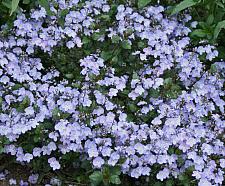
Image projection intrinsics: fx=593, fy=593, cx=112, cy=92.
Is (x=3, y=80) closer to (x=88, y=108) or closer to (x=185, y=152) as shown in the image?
(x=88, y=108)

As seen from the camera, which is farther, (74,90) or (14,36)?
(14,36)

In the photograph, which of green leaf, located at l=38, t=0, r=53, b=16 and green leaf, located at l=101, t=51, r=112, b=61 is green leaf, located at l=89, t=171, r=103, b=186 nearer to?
green leaf, located at l=101, t=51, r=112, b=61

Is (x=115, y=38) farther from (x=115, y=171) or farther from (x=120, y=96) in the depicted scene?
(x=115, y=171)

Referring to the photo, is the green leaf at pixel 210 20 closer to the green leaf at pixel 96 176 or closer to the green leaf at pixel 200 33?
the green leaf at pixel 200 33

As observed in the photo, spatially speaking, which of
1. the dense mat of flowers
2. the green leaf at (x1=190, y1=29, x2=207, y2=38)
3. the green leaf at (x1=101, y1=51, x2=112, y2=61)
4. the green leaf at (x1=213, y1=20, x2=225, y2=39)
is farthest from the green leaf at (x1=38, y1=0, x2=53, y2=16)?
the green leaf at (x1=213, y1=20, x2=225, y2=39)

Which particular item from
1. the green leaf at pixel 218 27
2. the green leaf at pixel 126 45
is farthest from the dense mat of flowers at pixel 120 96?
the green leaf at pixel 218 27

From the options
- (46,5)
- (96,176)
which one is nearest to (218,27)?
(46,5)

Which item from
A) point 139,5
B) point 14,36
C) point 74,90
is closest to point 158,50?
point 139,5

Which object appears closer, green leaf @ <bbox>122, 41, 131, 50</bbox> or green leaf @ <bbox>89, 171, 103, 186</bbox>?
green leaf @ <bbox>89, 171, 103, 186</bbox>
